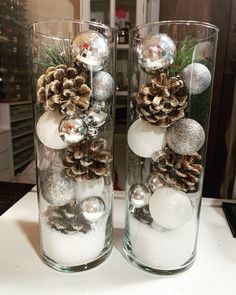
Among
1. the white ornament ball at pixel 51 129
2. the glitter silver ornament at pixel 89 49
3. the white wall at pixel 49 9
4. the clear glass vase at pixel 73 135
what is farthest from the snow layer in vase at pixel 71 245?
the white wall at pixel 49 9

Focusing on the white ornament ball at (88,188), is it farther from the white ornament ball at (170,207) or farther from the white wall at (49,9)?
the white wall at (49,9)

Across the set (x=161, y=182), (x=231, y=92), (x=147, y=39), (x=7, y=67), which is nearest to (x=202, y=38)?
(x=147, y=39)

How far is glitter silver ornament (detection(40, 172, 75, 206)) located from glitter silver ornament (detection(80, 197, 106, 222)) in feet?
0.07

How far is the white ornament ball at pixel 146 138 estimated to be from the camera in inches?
14.2

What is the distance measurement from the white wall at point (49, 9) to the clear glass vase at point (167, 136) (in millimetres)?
566

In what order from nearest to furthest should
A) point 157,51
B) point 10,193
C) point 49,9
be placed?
point 157,51 → point 10,193 → point 49,9

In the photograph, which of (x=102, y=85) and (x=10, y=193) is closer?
(x=102, y=85)

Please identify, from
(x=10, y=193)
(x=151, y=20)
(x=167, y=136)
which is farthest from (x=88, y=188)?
(x=151, y=20)

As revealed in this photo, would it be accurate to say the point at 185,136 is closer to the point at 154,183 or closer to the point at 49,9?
the point at 154,183

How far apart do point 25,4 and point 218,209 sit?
2.84 feet

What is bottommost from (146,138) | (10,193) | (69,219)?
(10,193)

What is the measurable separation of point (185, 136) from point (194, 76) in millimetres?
74

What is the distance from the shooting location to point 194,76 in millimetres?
343

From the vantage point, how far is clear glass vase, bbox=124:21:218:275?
344mm
